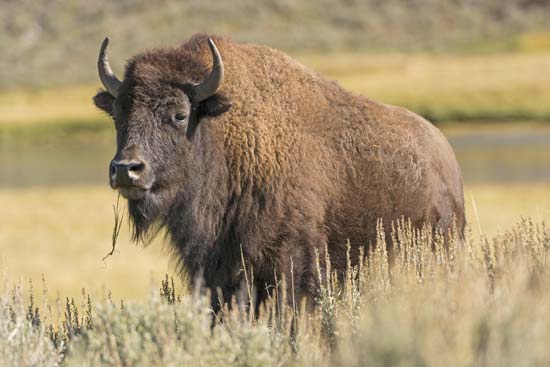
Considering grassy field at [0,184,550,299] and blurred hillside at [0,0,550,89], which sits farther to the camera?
blurred hillside at [0,0,550,89]

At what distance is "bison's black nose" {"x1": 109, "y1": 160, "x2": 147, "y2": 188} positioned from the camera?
6.59 m

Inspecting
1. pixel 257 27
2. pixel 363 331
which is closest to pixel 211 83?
pixel 363 331

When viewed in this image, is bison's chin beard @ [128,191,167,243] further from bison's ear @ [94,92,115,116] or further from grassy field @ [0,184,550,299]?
grassy field @ [0,184,550,299]

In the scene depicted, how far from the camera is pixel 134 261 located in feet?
71.5

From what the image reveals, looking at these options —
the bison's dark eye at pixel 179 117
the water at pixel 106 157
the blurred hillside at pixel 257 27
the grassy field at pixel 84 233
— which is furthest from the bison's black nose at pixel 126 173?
the blurred hillside at pixel 257 27

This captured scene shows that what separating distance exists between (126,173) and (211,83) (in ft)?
3.03

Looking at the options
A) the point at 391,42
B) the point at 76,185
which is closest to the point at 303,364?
the point at 76,185

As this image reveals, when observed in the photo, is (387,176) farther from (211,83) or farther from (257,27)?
(257,27)

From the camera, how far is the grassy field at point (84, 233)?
19641 millimetres

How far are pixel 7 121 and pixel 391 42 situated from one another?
1113 inches

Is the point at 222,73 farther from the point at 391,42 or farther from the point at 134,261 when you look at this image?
the point at 391,42

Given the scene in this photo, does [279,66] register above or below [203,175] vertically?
above

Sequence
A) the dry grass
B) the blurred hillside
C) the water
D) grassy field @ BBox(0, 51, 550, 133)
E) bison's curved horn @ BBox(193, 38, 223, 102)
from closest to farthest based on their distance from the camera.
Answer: bison's curved horn @ BBox(193, 38, 223, 102) < the dry grass < the water < grassy field @ BBox(0, 51, 550, 133) < the blurred hillside

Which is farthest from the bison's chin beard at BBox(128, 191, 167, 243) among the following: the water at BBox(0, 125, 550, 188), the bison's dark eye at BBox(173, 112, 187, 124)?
the water at BBox(0, 125, 550, 188)
